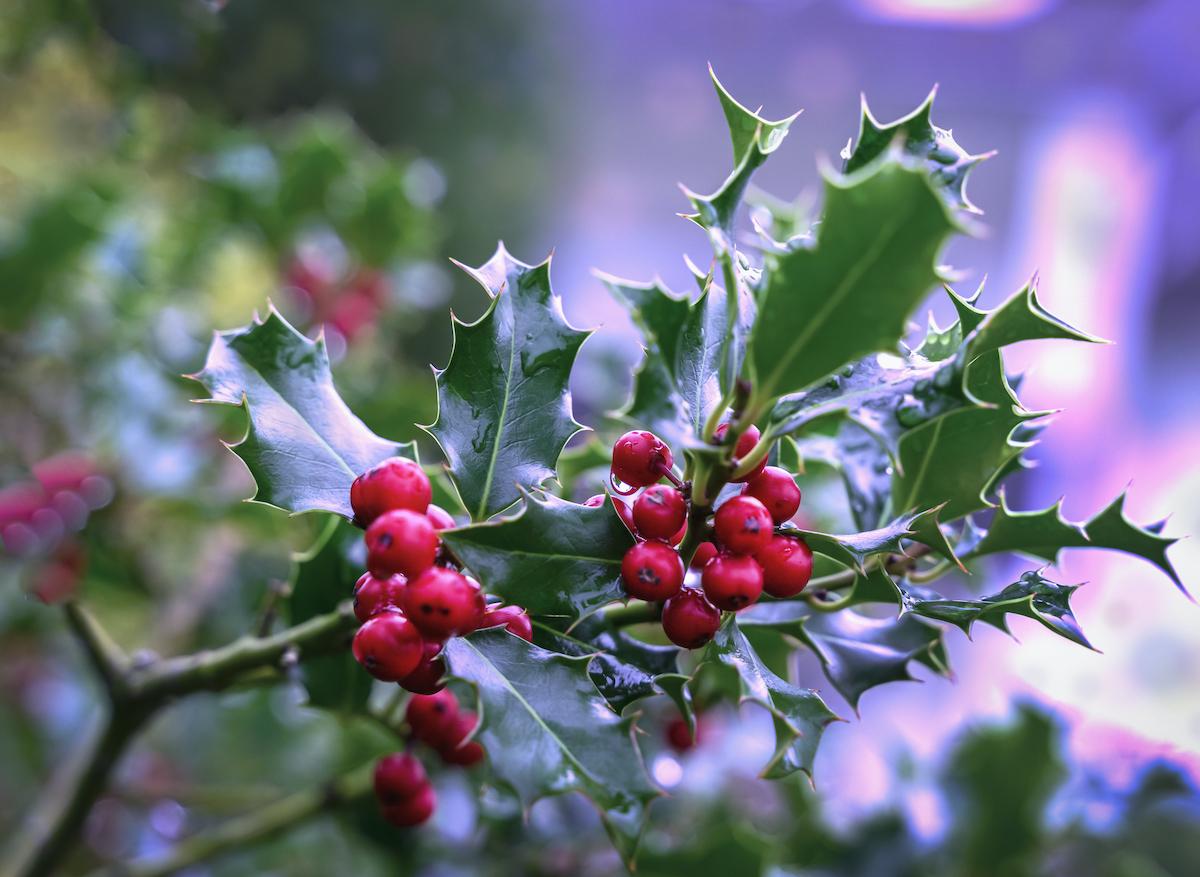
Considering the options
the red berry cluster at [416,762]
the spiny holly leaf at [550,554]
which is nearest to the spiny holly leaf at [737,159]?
the spiny holly leaf at [550,554]

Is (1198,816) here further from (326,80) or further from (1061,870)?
(326,80)

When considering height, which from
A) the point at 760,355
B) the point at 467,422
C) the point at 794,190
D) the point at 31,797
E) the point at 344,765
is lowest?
the point at 31,797

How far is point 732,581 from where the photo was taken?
1.48 feet

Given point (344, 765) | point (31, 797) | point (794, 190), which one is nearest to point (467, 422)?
point (344, 765)

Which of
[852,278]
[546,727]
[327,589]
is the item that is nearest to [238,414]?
[327,589]

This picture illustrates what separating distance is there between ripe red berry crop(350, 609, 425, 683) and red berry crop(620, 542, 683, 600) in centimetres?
11

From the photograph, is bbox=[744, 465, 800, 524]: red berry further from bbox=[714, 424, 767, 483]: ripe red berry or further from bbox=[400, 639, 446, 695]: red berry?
bbox=[400, 639, 446, 695]: red berry

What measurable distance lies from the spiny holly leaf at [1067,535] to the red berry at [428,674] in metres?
0.33

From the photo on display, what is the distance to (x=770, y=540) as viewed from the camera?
475 millimetres

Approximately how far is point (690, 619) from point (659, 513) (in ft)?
0.18

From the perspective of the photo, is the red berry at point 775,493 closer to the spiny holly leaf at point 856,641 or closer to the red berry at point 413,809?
the spiny holly leaf at point 856,641

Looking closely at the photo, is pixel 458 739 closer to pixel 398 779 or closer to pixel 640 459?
pixel 398 779

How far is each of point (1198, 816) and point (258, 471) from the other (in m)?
1.38

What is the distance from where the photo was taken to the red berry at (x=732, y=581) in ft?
1.48
